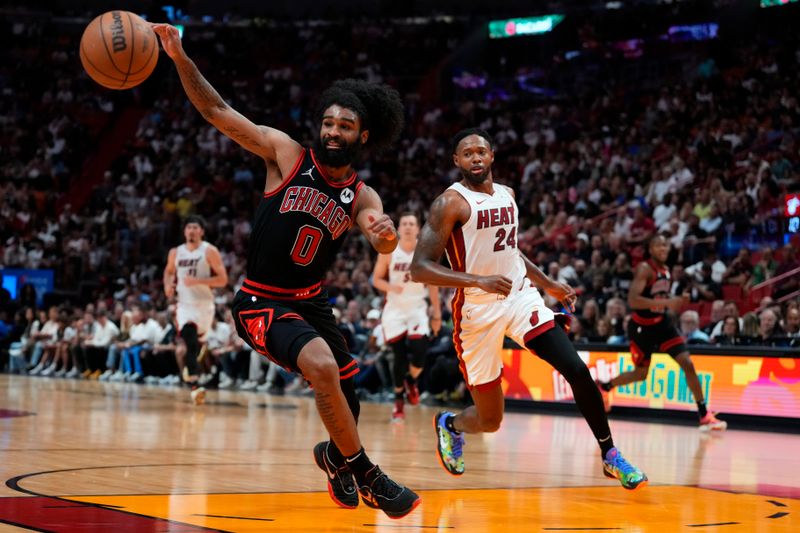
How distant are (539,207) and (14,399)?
10766 mm

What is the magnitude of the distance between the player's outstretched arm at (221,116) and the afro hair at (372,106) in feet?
1.01

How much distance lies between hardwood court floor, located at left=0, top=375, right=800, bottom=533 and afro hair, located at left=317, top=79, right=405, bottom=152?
213 centimetres

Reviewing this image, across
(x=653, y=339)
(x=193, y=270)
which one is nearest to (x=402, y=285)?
(x=193, y=270)

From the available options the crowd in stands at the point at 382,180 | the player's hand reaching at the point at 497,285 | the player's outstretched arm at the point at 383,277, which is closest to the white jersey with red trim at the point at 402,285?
the player's outstretched arm at the point at 383,277

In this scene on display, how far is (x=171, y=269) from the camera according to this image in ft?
45.7

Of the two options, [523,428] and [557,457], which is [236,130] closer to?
[557,457]

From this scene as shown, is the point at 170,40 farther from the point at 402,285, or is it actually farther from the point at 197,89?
the point at 402,285

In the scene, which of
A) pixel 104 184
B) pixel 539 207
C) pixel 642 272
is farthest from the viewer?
pixel 104 184

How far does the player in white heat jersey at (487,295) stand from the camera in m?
6.92

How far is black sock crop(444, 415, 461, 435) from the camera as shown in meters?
7.48

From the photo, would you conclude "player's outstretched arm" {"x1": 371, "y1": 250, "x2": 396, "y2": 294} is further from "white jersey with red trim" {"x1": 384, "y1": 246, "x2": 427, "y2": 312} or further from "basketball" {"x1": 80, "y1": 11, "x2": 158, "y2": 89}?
"basketball" {"x1": 80, "y1": 11, "x2": 158, "y2": 89}

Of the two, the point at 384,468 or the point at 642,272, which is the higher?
the point at 642,272

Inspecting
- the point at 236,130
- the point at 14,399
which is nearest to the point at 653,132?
the point at 14,399

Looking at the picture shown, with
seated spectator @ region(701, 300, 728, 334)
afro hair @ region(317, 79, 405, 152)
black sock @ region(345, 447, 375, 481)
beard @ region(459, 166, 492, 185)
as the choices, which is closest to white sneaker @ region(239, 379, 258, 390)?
seated spectator @ region(701, 300, 728, 334)
